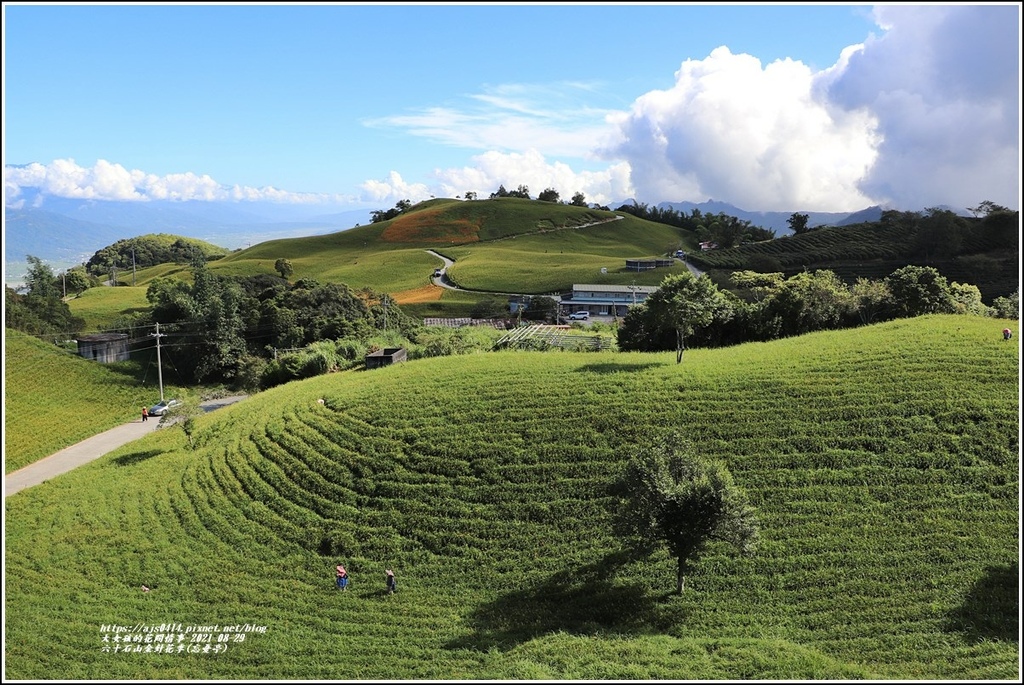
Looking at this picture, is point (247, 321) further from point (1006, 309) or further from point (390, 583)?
point (1006, 309)

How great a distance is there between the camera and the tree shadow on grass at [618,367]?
30047mm

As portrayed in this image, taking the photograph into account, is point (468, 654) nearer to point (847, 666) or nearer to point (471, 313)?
point (847, 666)

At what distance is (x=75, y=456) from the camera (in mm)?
37219

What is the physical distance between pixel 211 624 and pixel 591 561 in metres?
11.9

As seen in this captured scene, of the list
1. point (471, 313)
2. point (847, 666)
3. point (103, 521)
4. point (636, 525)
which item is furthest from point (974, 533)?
point (471, 313)

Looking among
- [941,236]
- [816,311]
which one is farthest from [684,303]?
[941,236]

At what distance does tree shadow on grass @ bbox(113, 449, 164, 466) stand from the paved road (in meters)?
3.63

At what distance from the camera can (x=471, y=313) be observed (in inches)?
3150

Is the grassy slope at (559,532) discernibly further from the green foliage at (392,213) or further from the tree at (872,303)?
the green foliage at (392,213)

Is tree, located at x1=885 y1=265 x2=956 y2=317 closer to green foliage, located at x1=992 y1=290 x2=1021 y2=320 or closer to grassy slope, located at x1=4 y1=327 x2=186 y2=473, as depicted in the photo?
green foliage, located at x1=992 y1=290 x2=1021 y2=320

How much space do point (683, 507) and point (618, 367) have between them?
44.5 feet

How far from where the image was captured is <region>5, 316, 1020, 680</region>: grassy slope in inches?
643

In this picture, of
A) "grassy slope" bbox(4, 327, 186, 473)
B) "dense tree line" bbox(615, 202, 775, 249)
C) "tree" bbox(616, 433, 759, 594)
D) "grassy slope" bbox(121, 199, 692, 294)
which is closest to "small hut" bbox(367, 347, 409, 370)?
"grassy slope" bbox(4, 327, 186, 473)

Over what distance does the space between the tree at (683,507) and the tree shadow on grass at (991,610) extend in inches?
210
